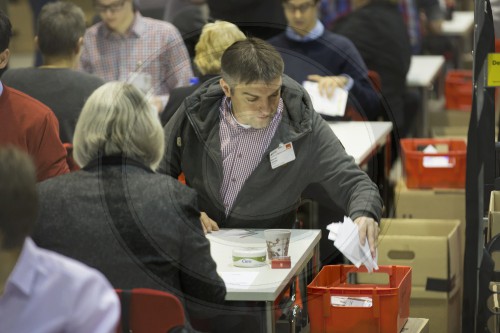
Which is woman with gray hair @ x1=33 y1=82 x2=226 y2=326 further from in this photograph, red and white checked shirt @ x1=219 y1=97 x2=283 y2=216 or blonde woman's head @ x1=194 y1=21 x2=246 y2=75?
blonde woman's head @ x1=194 y1=21 x2=246 y2=75

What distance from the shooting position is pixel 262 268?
3.49 m

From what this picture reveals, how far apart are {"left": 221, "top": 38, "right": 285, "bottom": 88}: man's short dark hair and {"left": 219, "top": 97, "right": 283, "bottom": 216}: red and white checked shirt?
0.15 m

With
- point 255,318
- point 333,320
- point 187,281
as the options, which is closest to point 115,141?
point 187,281

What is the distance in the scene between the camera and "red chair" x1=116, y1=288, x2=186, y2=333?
2.84 meters

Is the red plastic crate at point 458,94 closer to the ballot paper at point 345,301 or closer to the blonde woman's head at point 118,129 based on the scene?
the ballot paper at point 345,301

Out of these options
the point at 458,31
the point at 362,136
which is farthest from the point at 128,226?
the point at 458,31

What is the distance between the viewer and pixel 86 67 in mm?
6621

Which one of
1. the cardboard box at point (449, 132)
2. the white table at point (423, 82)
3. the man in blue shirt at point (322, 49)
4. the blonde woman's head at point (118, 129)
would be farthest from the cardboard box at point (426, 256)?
the white table at point (423, 82)

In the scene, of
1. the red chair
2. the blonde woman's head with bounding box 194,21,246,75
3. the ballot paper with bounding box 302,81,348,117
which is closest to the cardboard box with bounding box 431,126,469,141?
the ballot paper with bounding box 302,81,348,117

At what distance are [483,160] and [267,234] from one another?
3.61 ft

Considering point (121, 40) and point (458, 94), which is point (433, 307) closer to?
point (121, 40)

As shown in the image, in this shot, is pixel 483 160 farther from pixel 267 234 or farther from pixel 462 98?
pixel 462 98

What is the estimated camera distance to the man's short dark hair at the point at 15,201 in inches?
85.7

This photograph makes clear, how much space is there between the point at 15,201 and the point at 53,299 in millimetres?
228
